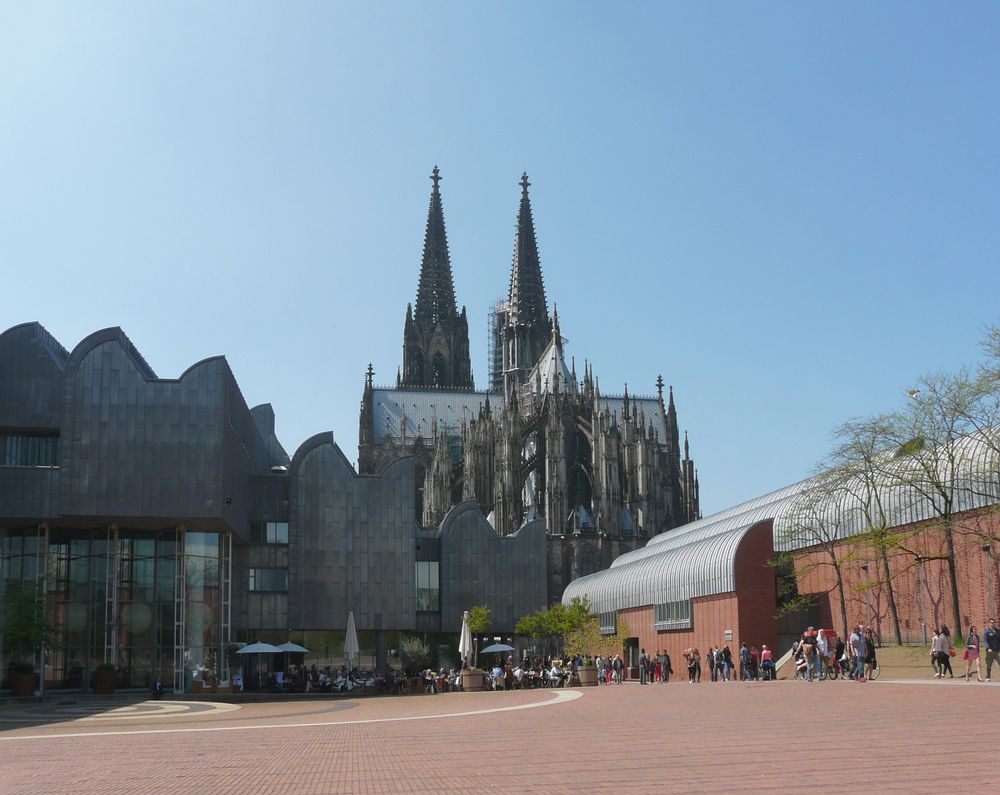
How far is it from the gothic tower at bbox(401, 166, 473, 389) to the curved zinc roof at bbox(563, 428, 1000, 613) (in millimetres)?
63610

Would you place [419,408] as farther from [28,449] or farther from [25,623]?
[25,623]

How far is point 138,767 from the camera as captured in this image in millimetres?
13820

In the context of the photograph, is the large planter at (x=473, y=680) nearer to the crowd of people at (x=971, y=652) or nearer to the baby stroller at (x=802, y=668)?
the baby stroller at (x=802, y=668)

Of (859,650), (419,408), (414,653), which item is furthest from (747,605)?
(419,408)

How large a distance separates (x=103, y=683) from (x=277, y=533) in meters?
13.4

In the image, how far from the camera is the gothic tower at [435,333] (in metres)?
129

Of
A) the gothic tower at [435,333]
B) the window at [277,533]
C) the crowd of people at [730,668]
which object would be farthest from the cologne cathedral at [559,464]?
the crowd of people at [730,668]

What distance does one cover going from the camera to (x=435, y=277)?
13362 centimetres

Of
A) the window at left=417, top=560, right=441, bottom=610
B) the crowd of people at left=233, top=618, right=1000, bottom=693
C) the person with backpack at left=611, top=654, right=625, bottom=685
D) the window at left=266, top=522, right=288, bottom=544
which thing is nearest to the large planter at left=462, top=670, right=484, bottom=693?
the crowd of people at left=233, top=618, right=1000, bottom=693

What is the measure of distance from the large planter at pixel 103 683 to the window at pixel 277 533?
12.7 meters

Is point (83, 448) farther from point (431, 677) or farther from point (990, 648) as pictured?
point (990, 648)

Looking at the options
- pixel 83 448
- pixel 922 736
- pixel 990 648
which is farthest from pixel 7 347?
pixel 922 736

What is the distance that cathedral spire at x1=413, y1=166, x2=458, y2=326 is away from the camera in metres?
132

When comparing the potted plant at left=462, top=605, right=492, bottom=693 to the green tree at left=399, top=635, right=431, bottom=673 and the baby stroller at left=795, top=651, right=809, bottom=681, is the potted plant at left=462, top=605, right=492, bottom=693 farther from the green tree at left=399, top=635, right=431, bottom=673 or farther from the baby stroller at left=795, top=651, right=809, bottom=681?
the baby stroller at left=795, top=651, right=809, bottom=681
